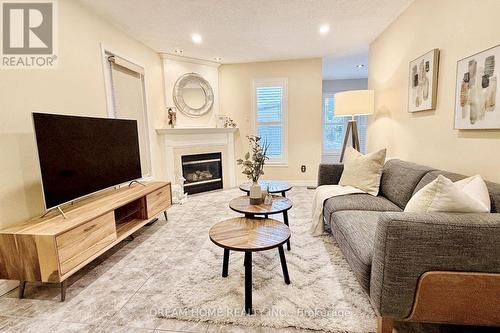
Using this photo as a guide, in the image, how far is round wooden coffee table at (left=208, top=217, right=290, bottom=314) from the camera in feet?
5.17

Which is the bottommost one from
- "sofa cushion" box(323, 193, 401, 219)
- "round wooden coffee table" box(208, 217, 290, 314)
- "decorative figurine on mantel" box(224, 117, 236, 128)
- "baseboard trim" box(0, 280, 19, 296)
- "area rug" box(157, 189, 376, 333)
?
"area rug" box(157, 189, 376, 333)

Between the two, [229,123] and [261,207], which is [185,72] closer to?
[229,123]

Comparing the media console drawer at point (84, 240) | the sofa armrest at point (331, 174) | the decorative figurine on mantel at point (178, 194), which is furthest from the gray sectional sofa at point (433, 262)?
the decorative figurine on mantel at point (178, 194)

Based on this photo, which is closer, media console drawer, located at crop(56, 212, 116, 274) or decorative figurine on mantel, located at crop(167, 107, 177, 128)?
media console drawer, located at crop(56, 212, 116, 274)

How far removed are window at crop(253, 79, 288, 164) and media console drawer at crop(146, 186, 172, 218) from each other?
2.47m

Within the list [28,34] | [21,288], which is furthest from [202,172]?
[21,288]

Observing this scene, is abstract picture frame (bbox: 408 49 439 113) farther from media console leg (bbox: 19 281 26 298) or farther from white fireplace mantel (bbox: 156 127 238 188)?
media console leg (bbox: 19 281 26 298)

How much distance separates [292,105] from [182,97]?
2.12m

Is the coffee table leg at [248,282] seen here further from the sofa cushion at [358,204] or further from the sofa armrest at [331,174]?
the sofa armrest at [331,174]

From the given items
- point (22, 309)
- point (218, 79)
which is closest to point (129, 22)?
point (218, 79)

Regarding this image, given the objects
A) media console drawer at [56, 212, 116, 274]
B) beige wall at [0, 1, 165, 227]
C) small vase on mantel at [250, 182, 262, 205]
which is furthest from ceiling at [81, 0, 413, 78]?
media console drawer at [56, 212, 116, 274]

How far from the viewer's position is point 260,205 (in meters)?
2.38

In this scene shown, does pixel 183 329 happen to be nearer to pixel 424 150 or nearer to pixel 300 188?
pixel 424 150

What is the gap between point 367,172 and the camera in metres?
2.68
